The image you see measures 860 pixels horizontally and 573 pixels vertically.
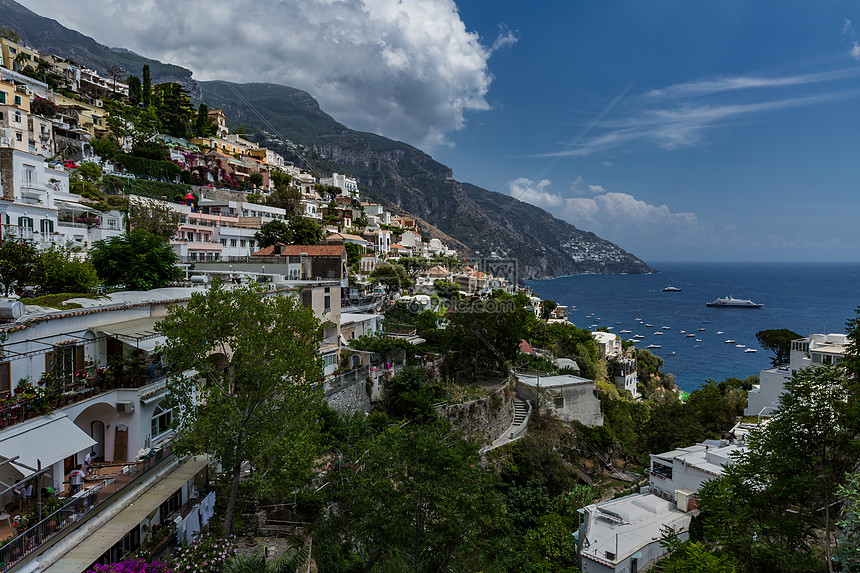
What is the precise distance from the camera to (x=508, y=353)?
27.3m

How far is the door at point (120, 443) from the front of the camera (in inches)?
458

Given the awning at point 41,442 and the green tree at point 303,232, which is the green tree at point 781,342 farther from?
the awning at point 41,442

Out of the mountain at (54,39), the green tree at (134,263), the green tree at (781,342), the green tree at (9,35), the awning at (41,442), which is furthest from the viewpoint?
the mountain at (54,39)

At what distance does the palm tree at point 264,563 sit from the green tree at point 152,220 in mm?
25250

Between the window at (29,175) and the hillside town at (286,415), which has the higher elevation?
the window at (29,175)

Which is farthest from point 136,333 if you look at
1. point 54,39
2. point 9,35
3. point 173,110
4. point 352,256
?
point 54,39

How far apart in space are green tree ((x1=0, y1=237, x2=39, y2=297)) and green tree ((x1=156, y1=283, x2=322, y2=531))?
725cm

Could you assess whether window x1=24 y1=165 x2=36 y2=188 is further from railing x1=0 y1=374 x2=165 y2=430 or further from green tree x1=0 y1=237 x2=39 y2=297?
railing x1=0 y1=374 x2=165 y2=430

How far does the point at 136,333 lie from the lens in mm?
12156

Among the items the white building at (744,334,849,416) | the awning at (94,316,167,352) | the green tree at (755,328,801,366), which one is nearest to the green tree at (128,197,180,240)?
the awning at (94,316,167,352)

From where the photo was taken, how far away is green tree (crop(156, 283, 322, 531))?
35.6 ft

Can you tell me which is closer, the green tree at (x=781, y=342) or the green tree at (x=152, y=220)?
the green tree at (x=152, y=220)

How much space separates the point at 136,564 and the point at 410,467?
5266mm

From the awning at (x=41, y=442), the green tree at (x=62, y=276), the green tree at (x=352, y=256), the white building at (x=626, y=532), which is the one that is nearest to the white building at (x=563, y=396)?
the white building at (x=626, y=532)
